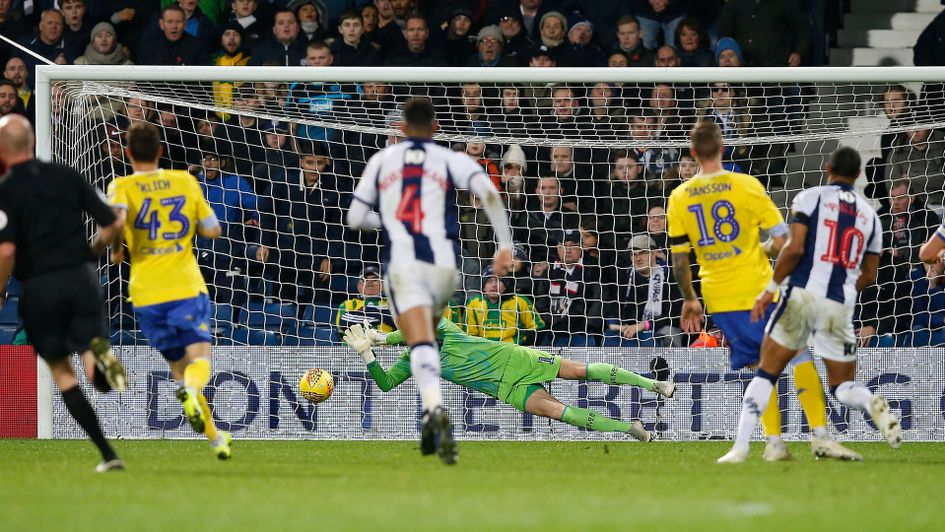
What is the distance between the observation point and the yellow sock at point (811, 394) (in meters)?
8.96

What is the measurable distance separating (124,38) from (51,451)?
275 inches

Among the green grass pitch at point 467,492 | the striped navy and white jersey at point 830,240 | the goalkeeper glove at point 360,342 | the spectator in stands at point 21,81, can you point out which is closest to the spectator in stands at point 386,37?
the spectator in stands at point 21,81

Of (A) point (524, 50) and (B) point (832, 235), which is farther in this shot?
(A) point (524, 50)

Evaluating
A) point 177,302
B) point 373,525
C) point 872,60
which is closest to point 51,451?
point 177,302

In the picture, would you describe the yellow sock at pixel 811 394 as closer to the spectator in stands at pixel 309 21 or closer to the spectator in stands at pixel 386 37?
the spectator in stands at pixel 386 37

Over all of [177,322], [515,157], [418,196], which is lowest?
[177,322]

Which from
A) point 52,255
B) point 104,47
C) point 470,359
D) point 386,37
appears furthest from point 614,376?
point 104,47

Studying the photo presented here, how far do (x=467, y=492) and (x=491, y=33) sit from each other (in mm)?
9268

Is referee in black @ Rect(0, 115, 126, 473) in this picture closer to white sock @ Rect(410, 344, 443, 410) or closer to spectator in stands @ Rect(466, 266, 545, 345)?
white sock @ Rect(410, 344, 443, 410)

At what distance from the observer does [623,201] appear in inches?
526

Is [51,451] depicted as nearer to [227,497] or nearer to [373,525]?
[227,497]

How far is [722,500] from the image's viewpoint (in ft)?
20.0

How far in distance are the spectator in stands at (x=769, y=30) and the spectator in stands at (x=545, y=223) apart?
330 cm

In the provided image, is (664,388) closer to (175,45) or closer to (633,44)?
(633,44)
